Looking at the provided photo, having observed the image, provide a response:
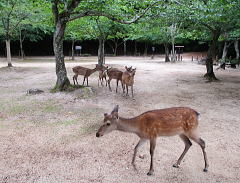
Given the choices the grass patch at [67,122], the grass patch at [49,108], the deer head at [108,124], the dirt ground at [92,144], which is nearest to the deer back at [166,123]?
the deer head at [108,124]

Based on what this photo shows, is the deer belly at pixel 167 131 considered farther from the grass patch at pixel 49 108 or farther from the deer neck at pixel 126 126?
the grass patch at pixel 49 108

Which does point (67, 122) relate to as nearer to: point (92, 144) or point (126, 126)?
point (92, 144)

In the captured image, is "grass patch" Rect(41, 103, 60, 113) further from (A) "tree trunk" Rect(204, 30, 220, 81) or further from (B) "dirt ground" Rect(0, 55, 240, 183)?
(A) "tree trunk" Rect(204, 30, 220, 81)

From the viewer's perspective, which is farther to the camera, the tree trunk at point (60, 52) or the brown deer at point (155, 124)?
the tree trunk at point (60, 52)

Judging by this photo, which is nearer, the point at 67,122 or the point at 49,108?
the point at 67,122

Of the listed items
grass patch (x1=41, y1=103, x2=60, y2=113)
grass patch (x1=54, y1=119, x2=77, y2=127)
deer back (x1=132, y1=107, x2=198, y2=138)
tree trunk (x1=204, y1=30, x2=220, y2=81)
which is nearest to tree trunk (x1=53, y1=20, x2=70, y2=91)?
grass patch (x1=41, y1=103, x2=60, y2=113)

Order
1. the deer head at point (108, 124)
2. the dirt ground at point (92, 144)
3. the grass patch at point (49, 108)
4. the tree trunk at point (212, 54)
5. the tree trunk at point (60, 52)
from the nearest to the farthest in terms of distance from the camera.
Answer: the deer head at point (108, 124) → the dirt ground at point (92, 144) → the grass patch at point (49, 108) → the tree trunk at point (60, 52) → the tree trunk at point (212, 54)

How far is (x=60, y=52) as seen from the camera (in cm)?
749

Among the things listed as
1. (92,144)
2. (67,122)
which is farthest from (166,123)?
(67,122)

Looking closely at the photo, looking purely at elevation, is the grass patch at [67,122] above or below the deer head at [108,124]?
below

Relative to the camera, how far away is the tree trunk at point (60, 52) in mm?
7299

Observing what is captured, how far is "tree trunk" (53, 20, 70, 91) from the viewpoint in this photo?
730cm

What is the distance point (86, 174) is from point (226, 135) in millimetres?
2935

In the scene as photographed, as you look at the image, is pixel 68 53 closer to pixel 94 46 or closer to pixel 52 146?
pixel 94 46
